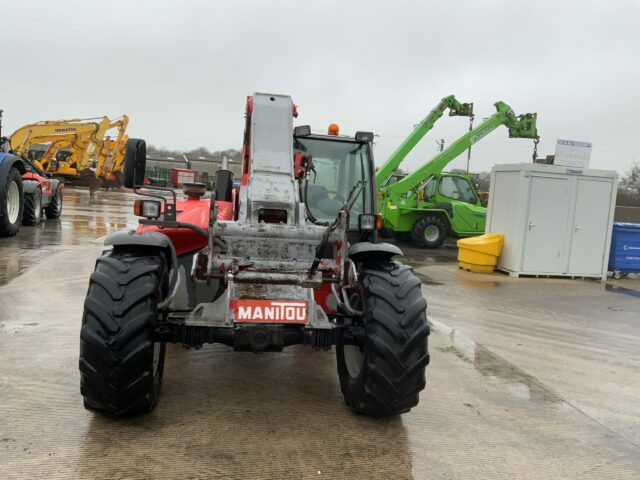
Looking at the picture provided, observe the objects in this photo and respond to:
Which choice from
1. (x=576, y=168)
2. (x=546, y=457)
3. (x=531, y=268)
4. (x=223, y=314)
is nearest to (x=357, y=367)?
(x=223, y=314)

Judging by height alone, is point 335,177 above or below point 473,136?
below

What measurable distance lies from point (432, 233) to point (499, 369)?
1008cm

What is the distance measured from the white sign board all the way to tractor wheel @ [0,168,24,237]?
10.8m

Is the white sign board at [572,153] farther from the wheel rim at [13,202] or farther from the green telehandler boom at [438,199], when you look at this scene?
the wheel rim at [13,202]

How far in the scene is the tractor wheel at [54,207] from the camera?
48.3 ft

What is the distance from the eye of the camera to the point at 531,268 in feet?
34.2

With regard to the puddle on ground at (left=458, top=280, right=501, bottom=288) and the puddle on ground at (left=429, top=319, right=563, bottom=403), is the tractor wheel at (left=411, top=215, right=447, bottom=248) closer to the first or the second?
the puddle on ground at (left=458, top=280, right=501, bottom=288)

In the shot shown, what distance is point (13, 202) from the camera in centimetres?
1152

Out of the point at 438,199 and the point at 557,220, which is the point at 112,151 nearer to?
the point at 438,199

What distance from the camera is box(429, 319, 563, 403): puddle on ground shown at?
4.39 m

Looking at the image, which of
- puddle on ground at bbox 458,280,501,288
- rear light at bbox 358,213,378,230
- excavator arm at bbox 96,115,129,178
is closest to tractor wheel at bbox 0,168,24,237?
puddle on ground at bbox 458,280,501,288

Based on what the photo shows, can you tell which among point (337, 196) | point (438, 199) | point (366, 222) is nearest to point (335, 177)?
point (337, 196)

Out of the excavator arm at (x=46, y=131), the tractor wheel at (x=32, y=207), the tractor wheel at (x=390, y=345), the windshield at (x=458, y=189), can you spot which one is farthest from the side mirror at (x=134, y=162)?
the excavator arm at (x=46, y=131)

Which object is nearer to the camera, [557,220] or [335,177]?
[335,177]
